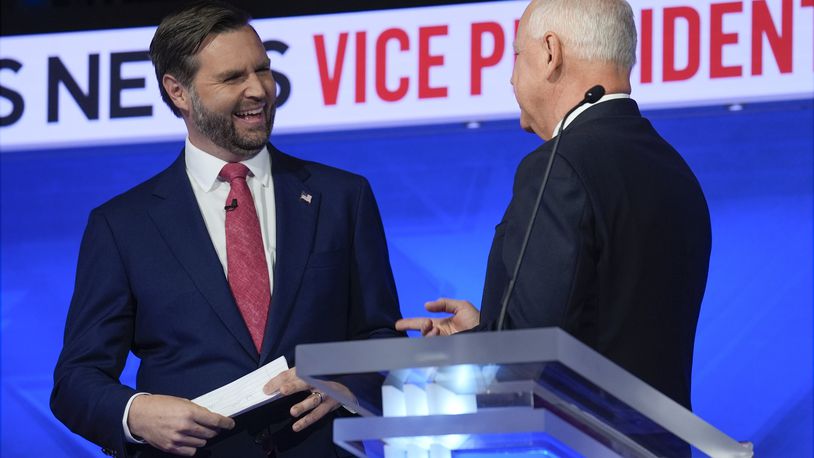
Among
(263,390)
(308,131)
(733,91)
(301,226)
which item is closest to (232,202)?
(301,226)

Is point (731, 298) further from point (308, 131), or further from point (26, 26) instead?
point (26, 26)

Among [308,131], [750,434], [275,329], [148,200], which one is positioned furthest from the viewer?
[308,131]

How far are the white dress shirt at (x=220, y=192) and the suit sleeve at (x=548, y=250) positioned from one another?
86 centimetres

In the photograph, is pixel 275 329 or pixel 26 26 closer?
pixel 275 329

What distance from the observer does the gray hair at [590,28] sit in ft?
7.66

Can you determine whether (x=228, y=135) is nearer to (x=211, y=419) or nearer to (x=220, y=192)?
(x=220, y=192)

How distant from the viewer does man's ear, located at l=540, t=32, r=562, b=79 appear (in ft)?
7.66

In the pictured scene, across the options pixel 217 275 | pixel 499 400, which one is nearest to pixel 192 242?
pixel 217 275

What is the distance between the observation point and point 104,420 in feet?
8.93

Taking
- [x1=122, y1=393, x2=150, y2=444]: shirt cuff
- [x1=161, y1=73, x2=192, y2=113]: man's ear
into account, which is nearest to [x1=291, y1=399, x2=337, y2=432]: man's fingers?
[x1=122, y1=393, x2=150, y2=444]: shirt cuff

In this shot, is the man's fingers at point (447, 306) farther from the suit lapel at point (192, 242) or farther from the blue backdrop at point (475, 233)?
the blue backdrop at point (475, 233)

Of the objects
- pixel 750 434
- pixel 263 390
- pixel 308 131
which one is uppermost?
pixel 308 131

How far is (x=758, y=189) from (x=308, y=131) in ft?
4.34

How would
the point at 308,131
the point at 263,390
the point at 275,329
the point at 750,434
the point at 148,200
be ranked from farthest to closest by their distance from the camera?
the point at 308,131 → the point at 750,434 → the point at 148,200 → the point at 275,329 → the point at 263,390
